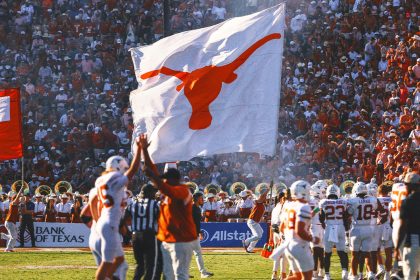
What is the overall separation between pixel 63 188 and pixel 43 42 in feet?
30.9

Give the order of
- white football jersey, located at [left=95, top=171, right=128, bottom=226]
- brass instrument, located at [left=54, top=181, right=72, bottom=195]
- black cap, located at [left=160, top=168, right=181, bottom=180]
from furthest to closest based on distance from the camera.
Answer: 1. brass instrument, located at [left=54, top=181, right=72, bottom=195]
2. black cap, located at [left=160, top=168, right=181, bottom=180]
3. white football jersey, located at [left=95, top=171, right=128, bottom=226]

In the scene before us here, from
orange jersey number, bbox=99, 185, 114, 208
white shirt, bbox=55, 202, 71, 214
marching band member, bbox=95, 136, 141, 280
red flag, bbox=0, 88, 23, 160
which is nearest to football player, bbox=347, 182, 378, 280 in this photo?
marching band member, bbox=95, 136, 141, 280

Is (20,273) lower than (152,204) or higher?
lower

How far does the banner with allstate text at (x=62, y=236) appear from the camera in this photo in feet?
92.0

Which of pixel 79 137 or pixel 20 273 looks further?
pixel 79 137

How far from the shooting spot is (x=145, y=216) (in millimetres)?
14812

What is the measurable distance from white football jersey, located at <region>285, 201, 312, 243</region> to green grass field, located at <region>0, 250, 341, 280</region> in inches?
210

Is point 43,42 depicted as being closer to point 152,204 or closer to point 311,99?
point 311,99

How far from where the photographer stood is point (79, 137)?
33.8 meters

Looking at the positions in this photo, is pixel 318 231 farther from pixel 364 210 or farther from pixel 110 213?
pixel 110 213

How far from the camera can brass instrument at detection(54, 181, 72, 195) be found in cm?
3002

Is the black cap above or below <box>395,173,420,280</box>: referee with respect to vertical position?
above

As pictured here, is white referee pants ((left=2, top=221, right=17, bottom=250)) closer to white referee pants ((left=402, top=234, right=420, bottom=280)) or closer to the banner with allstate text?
the banner with allstate text

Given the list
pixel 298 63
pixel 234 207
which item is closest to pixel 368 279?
pixel 234 207
